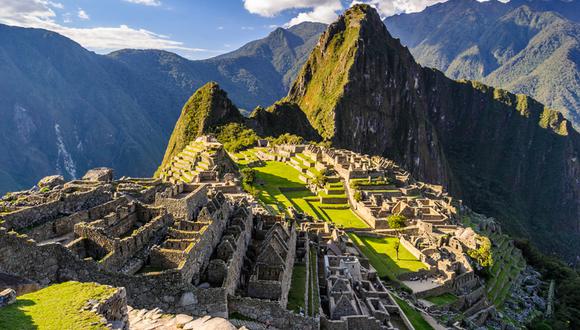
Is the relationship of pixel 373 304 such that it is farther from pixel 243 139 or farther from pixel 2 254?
pixel 243 139

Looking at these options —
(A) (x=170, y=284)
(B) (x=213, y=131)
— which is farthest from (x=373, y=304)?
(B) (x=213, y=131)

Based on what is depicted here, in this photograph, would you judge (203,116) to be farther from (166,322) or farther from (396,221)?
(166,322)

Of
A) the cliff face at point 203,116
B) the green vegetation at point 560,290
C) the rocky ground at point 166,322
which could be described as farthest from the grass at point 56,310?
the cliff face at point 203,116

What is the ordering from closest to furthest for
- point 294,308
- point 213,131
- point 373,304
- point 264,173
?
point 294,308
point 373,304
point 264,173
point 213,131

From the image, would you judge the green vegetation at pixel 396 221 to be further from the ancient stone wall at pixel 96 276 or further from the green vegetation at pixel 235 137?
the green vegetation at pixel 235 137

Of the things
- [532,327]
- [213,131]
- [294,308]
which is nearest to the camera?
[294,308]

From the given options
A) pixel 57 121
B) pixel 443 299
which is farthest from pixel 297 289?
pixel 57 121
